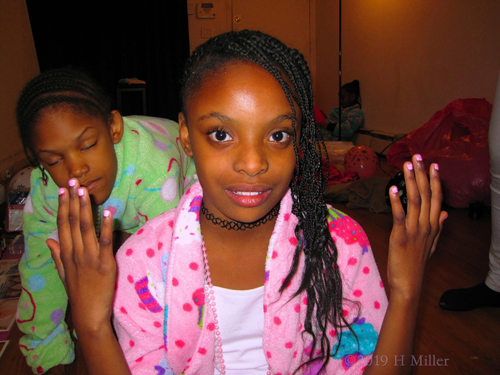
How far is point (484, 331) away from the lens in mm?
1290

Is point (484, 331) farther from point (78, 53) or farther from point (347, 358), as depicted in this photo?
point (78, 53)

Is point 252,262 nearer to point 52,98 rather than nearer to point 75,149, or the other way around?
point 75,149

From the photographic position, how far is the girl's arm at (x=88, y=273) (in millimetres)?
566

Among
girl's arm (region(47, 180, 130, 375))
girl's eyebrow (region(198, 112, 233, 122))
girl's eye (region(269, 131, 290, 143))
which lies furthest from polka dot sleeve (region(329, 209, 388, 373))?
girl's arm (region(47, 180, 130, 375))

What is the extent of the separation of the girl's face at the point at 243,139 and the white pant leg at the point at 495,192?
2.80 feet

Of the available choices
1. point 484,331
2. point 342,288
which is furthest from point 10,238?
point 484,331

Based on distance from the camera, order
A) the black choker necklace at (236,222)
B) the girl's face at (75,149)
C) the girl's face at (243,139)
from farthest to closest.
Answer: the girl's face at (75,149) < the black choker necklace at (236,222) < the girl's face at (243,139)

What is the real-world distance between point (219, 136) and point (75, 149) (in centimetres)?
58

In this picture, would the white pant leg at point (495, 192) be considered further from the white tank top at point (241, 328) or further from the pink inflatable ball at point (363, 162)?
the pink inflatable ball at point (363, 162)

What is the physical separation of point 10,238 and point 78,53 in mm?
3468

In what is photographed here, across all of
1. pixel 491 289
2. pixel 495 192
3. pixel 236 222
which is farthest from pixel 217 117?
pixel 491 289

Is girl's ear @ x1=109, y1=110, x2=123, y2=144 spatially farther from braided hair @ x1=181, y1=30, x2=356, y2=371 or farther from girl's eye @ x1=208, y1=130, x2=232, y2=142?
girl's eye @ x1=208, y1=130, x2=232, y2=142

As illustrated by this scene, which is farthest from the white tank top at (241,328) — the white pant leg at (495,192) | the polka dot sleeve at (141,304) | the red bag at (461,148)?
the red bag at (461,148)

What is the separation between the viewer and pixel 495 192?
49.9 inches
